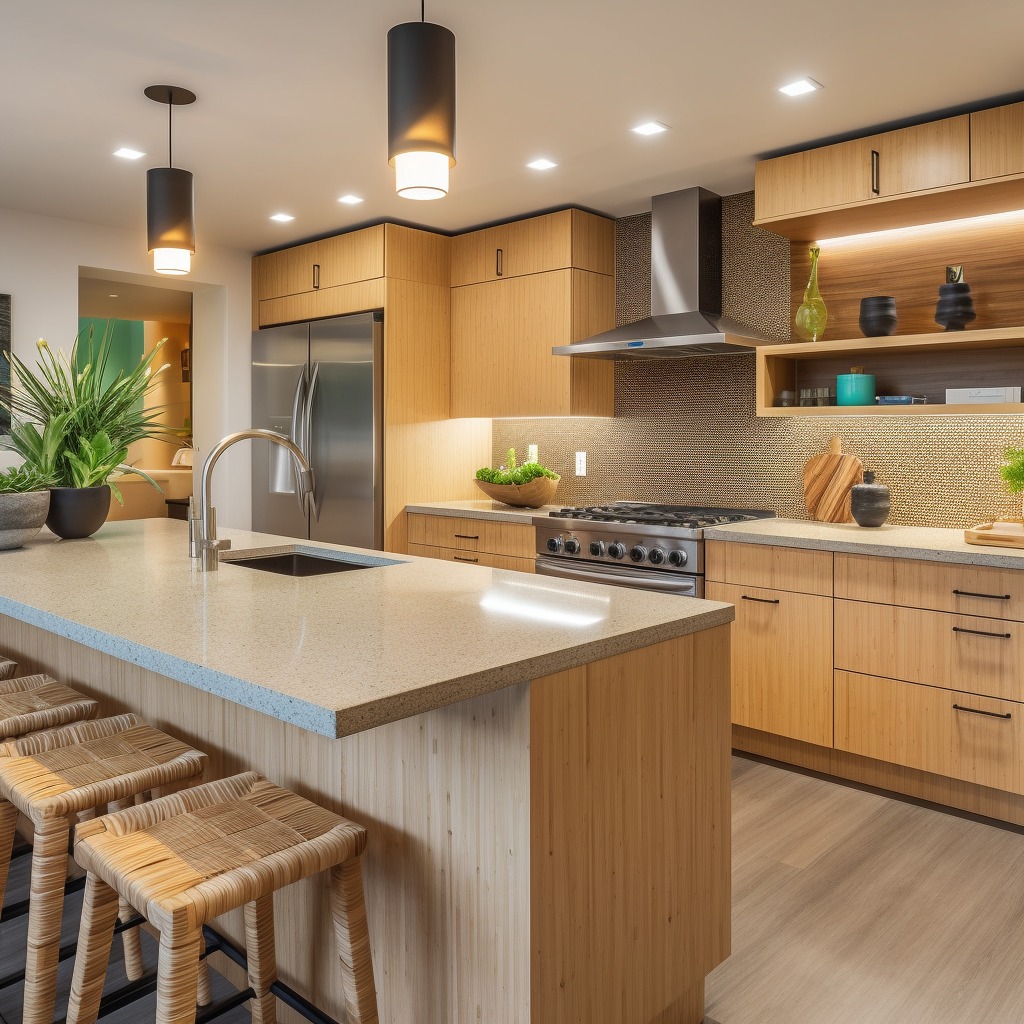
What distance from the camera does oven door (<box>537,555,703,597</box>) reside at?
3521 millimetres

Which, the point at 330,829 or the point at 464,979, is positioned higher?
the point at 330,829

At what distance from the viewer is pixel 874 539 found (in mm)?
3111

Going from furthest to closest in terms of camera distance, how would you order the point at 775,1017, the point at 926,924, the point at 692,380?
the point at 692,380 < the point at 926,924 < the point at 775,1017

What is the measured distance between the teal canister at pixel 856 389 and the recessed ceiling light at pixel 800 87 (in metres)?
1.12

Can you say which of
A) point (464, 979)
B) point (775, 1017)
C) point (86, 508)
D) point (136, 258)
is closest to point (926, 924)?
point (775, 1017)

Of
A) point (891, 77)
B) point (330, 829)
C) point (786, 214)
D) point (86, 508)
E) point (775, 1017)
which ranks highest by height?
point (891, 77)

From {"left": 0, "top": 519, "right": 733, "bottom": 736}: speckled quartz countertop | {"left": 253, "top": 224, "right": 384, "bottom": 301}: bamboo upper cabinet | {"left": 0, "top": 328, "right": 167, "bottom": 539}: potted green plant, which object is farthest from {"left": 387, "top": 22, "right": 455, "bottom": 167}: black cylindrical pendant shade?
{"left": 253, "top": 224, "right": 384, "bottom": 301}: bamboo upper cabinet

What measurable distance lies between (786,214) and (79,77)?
259cm

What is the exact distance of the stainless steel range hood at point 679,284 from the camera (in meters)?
3.96

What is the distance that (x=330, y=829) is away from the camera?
4.97 ft

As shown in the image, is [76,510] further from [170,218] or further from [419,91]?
[419,91]

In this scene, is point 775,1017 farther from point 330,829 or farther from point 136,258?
point 136,258

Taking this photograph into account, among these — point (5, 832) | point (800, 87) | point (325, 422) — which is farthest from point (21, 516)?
point (800, 87)

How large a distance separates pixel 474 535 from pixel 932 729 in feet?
7.48
